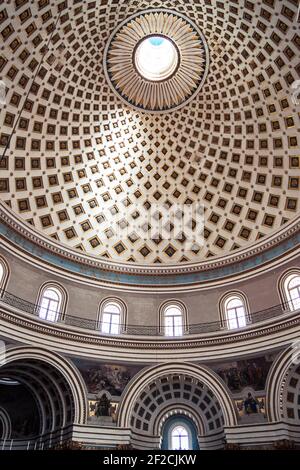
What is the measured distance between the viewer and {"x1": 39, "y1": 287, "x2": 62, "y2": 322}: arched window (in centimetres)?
2242

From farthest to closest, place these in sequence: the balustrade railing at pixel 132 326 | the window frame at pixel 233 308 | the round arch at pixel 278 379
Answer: the window frame at pixel 233 308 → the balustrade railing at pixel 132 326 → the round arch at pixel 278 379

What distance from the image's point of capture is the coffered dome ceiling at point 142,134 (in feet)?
74.3

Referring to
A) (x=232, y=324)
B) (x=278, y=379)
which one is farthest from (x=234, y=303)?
(x=278, y=379)

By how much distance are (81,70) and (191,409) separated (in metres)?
23.4

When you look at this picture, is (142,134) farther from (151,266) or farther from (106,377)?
(106,377)

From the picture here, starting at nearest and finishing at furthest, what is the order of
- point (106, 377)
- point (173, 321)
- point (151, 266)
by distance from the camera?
point (106, 377) → point (173, 321) → point (151, 266)

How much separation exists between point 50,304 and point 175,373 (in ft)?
28.5

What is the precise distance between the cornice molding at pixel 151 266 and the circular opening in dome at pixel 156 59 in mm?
13863

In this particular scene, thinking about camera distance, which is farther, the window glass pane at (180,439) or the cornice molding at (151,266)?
the cornice molding at (151,266)

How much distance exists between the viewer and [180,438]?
2298 cm

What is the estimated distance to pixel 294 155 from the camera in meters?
24.7

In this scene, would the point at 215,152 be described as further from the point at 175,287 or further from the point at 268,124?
the point at 175,287

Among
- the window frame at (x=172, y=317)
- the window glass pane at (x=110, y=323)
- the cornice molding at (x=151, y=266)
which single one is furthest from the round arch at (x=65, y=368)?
the cornice molding at (x=151, y=266)

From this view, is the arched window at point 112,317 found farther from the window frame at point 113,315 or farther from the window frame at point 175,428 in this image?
the window frame at point 175,428
